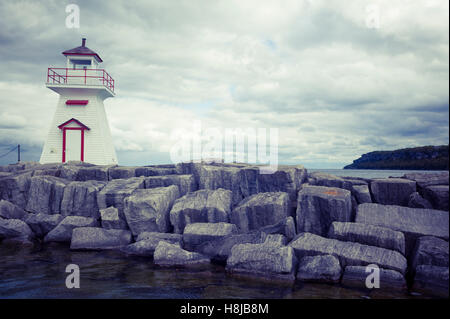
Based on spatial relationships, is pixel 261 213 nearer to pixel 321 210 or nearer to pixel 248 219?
pixel 248 219

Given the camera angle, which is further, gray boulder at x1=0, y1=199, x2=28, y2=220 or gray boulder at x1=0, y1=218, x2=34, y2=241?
gray boulder at x1=0, y1=199, x2=28, y2=220

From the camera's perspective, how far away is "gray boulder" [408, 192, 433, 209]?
30.9 feet

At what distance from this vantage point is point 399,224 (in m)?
8.87

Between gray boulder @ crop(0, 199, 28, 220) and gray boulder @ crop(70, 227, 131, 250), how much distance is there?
11.2 feet

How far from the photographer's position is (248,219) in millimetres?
10484

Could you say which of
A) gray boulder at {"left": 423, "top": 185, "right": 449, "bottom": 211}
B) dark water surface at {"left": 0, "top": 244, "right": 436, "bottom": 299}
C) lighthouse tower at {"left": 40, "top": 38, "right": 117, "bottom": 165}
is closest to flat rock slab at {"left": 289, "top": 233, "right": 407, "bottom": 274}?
dark water surface at {"left": 0, "top": 244, "right": 436, "bottom": 299}

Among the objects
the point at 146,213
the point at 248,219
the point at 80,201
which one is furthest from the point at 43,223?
the point at 248,219

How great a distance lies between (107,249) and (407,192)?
30.8 feet

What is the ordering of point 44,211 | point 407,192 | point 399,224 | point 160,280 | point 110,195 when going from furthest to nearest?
point 44,211, point 110,195, point 407,192, point 399,224, point 160,280

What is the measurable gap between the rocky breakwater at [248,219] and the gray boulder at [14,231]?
3cm

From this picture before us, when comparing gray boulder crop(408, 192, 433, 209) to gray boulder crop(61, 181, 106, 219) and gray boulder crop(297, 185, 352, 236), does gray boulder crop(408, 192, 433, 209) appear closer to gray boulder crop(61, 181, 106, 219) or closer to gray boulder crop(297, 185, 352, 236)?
gray boulder crop(297, 185, 352, 236)
